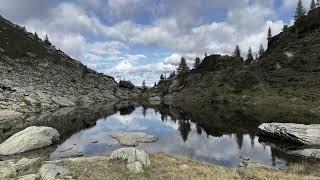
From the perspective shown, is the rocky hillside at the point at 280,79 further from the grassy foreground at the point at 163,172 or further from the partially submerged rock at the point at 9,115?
the partially submerged rock at the point at 9,115

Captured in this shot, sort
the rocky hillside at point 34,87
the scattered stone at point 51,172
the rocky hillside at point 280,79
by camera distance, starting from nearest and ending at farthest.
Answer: the scattered stone at point 51,172 < the rocky hillside at point 34,87 < the rocky hillside at point 280,79

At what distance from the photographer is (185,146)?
2286 inches

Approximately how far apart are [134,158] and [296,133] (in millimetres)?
29658

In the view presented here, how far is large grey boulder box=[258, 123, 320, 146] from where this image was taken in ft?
168

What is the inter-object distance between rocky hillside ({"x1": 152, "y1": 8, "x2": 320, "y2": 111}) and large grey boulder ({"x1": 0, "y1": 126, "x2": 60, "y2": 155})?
78.3m

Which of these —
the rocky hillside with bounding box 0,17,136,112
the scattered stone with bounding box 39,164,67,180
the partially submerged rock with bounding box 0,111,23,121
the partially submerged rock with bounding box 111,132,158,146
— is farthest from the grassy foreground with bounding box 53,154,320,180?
the rocky hillside with bounding box 0,17,136,112

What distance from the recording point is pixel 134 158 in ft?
111

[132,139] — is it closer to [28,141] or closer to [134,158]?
[28,141]

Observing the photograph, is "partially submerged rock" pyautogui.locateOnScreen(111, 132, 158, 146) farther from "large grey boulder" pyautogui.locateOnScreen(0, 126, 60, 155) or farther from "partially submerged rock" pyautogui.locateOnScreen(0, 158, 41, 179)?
"partially submerged rock" pyautogui.locateOnScreen(0, 158, 41, 179)

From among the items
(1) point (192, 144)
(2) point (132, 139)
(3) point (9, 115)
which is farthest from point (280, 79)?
(3) point (9, 115)

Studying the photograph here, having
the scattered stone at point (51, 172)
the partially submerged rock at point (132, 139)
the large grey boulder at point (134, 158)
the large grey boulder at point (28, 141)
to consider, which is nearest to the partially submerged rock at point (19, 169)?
the scattered stone at point (51, 172)

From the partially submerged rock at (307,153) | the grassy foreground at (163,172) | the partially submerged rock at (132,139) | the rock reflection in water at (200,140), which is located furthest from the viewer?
the partially submerged rock at (132,139)

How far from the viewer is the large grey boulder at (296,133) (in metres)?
51.1

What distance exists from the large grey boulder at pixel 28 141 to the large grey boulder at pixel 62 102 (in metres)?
77.6
